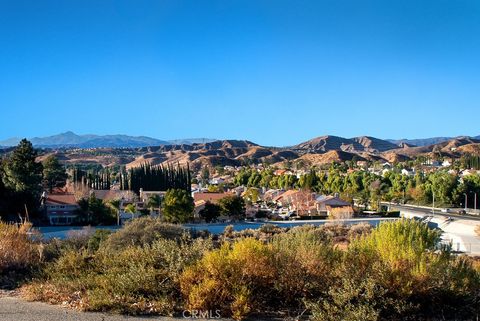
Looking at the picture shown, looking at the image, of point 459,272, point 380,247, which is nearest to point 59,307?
point 380,247

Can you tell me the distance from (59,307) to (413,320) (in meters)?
4.69

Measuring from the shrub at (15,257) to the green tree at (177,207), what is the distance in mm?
26598

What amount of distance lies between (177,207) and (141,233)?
847 inches

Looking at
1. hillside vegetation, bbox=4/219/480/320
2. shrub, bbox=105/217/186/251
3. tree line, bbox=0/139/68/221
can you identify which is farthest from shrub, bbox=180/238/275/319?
tree line, bbox=0/139/68/221

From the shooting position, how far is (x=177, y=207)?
3672cm

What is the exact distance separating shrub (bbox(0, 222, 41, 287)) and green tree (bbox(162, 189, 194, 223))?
87.3ft

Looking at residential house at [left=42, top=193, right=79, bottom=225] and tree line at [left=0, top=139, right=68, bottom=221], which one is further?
residential house at [left=42, top=193, right=79, bottom=225]

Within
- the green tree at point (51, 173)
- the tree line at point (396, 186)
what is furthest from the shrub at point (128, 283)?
the tree line at point (396, 186)

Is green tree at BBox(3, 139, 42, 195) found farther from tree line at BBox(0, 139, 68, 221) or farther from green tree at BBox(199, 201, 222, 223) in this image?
green tree at BBox(199, 201, 222, 223)

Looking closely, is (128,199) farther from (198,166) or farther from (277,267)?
(198,166)

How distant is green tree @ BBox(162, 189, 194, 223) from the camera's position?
120ft

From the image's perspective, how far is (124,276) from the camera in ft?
23.1

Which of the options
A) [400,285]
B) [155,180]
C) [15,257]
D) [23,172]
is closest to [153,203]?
[23,172]

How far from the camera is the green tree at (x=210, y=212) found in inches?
1593
